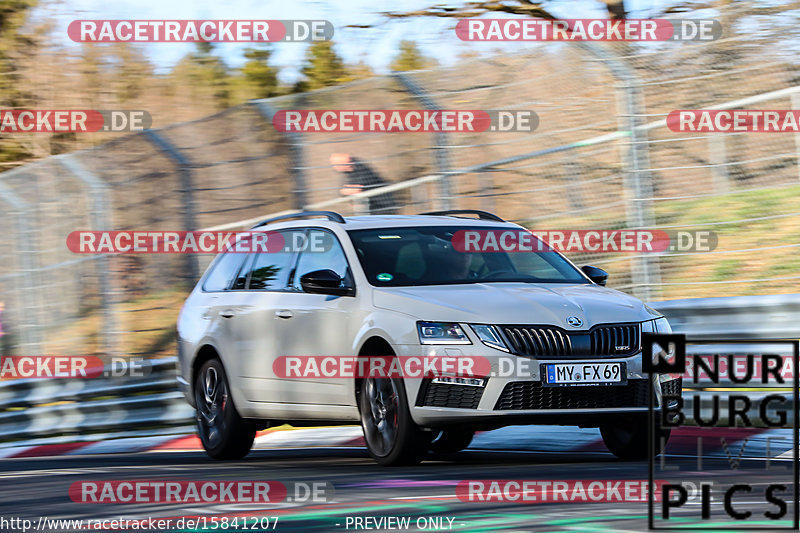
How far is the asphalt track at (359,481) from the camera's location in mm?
6453

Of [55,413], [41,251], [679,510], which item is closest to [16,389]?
[55,413]

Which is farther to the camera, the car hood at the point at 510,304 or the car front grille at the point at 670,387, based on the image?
the car front grille at the point at 670,387

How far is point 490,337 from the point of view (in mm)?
8539

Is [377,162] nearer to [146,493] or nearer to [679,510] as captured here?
[146,493]

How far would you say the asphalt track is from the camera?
645 cm

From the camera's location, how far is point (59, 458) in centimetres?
1166

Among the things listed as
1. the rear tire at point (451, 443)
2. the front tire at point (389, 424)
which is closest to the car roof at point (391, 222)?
the front tire at point (389, 424)

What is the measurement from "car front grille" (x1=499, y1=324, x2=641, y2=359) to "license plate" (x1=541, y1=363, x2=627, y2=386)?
6cm

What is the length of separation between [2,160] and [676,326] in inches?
757

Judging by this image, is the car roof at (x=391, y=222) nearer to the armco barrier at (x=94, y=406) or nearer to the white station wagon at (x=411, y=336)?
the white station wagon at (x=411, y=336)

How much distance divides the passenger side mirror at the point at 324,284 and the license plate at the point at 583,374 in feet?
4.70

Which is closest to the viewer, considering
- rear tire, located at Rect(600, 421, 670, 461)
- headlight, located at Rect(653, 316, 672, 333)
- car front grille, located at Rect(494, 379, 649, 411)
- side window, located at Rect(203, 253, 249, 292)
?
car front grille, located at Rect(494, 379, 649, 411)

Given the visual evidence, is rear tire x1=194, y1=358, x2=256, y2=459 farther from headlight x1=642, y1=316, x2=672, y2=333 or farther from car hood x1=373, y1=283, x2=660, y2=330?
headlight x1=642, y1=316, x2=672, y2=333

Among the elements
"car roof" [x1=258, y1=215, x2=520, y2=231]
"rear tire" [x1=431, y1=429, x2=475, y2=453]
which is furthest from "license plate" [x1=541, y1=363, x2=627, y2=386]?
"rear tire" [x1=431, y1=429, x2=475, y2=453]
